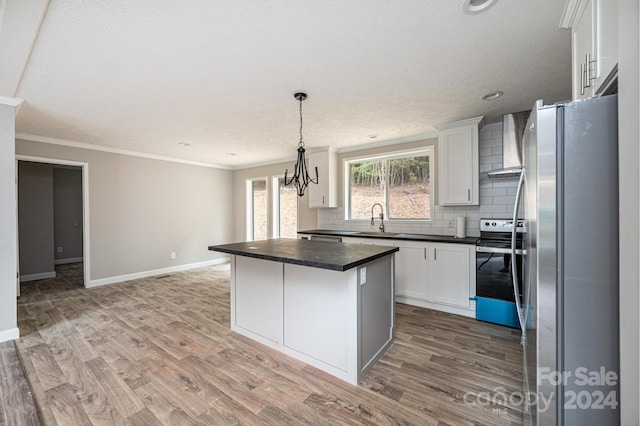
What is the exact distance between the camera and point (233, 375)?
208 centimetres

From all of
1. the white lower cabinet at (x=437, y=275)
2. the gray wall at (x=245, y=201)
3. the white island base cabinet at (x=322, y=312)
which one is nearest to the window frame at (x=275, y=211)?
the gray wall at (x=245, y=201)

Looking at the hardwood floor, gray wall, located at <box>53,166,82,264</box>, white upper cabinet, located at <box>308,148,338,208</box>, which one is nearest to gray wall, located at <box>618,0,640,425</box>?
the hardwood floor

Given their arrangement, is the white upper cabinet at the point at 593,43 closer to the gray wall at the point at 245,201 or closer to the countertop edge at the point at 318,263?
the countertop edge at the point at 318,263

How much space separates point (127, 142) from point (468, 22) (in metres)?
4.89

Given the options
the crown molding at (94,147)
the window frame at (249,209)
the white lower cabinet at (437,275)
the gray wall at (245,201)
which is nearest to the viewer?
the white lower cabinet at (437,275)

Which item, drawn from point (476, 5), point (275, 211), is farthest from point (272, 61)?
point (275, 211)

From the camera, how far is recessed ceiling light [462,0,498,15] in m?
1.48

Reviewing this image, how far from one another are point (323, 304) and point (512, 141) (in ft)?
9.38

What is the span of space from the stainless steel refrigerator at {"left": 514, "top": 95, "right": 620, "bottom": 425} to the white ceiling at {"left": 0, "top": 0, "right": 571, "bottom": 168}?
107 cm

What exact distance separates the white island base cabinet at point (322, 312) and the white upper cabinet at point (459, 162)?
1696mm

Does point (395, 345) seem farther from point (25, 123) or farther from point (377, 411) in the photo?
point (25, 123)

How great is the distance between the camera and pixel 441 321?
306 centimetres

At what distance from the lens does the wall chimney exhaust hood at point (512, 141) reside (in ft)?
9.95

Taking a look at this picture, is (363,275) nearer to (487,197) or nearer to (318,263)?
(318,263)
